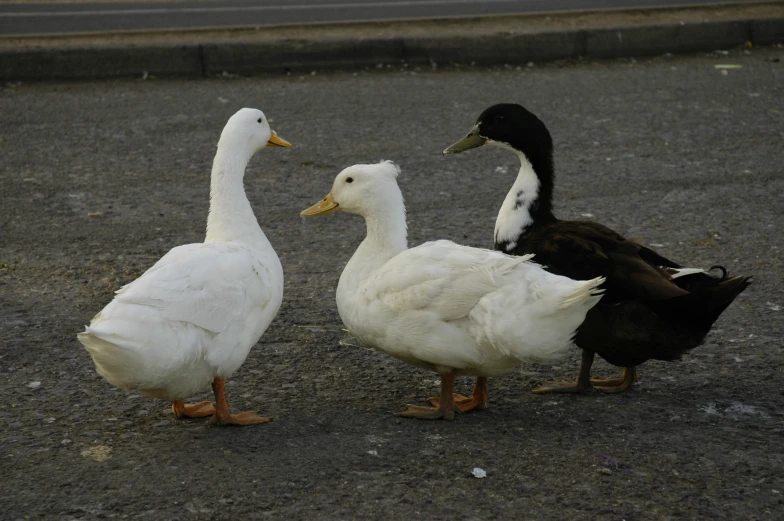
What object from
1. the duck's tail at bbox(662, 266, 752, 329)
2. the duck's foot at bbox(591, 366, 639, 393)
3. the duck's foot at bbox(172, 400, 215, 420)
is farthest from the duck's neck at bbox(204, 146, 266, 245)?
the duck's tail at bbox(662, 266, 752, 329)

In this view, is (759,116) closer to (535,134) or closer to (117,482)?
(535,134)

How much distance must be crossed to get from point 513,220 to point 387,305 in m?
0.92

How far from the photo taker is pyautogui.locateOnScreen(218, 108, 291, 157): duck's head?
15.0 ft

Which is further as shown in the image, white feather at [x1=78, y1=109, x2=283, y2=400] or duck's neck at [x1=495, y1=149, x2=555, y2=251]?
duck's neck at [x1=495, y1=149, x2=555, y2=251]

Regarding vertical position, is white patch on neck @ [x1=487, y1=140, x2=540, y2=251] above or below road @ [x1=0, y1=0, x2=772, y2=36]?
below

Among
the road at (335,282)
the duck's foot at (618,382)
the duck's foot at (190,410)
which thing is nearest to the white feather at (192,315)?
the duck's foot at (190,410)

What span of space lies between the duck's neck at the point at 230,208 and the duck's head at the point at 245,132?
0.05m

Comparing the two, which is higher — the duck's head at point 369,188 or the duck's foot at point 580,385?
the duck's head at point 369,188

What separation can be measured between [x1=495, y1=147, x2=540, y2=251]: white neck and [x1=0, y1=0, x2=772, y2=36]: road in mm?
7550

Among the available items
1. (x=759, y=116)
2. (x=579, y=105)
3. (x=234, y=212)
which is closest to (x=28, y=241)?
(x=234, y=212)

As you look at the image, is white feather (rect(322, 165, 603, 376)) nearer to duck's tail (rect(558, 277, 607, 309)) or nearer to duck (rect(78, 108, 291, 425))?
duck's tail (rect(558, 277, 607, 309))

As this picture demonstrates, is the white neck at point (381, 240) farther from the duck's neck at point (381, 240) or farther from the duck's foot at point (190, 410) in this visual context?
the duck's foot at point (190, 410)

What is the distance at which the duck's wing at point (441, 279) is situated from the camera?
3787 mm

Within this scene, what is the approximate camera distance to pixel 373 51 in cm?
995
